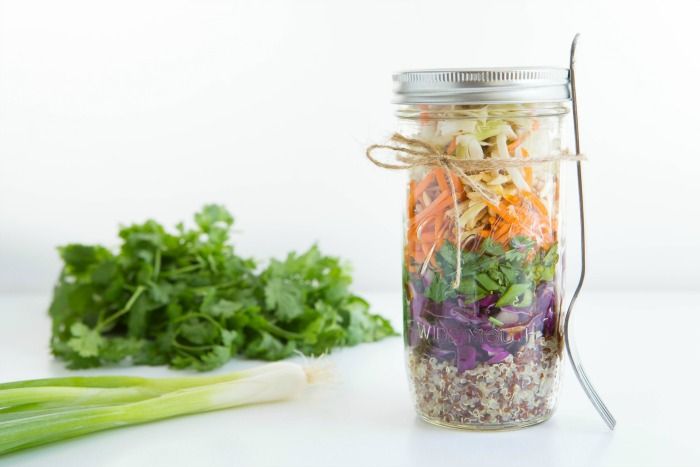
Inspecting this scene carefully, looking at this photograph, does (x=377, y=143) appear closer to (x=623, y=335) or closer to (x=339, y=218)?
(x=623, y=335)

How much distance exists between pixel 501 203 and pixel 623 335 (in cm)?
83

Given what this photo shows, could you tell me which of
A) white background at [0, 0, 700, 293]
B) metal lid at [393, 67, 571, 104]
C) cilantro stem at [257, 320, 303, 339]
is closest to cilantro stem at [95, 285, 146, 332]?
cilantro stem at [257, 320, 303, 339]

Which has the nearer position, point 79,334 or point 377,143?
point 377,143

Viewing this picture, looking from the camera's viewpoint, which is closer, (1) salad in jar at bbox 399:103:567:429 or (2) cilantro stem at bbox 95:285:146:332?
(1) salad in jar at bbox 399:103:567:429

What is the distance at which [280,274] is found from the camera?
1.95m

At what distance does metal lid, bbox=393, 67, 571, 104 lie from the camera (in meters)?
1.30

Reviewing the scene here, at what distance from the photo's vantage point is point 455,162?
4.33 feet

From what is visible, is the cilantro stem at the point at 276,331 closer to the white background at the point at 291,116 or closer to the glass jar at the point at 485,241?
the glass jar at the point at 485,241

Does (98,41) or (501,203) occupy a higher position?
(98,41)

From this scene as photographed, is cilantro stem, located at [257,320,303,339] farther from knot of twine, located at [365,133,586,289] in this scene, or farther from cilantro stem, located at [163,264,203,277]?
knot of twine, located at [365,133,586,289]

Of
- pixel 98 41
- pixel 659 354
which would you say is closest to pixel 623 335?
pixel 659 354

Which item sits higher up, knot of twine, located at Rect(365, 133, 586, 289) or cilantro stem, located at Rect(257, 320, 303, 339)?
knot of twine, located at Rect(365, 133, 586, 289)

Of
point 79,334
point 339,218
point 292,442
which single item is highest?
point 339,218

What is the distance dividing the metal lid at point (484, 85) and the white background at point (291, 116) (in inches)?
39.9
